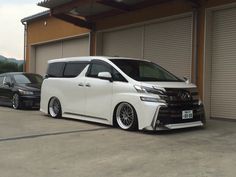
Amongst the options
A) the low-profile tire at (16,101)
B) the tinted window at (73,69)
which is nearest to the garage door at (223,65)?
the tinted window at (73,69)

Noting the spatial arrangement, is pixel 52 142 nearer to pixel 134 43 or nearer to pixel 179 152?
pixel 179 152

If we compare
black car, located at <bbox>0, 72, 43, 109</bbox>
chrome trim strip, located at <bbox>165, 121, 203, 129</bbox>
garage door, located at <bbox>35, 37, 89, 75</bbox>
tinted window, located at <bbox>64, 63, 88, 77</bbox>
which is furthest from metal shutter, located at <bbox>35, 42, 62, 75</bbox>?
chrome trim strip, located at <bbox>165, 121, 203, 129</bbox>

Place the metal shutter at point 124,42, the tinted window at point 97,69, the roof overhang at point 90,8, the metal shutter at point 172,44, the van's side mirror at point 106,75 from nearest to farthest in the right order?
the van's side mirror at point 106,75 → the tinted window at point 97,69 → the metal shutter at point 172,44 → the roof overhang at point 90,8 → the metal shutter at point 124,42

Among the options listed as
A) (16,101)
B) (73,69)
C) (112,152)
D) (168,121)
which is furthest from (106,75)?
(16,101)

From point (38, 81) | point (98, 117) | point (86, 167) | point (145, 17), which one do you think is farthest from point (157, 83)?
point (38, 81)

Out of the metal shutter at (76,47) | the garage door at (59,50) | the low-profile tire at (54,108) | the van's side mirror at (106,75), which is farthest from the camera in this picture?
the garage door at (59,50)

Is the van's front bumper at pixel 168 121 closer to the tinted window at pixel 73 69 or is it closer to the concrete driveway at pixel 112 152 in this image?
the concrete driveway at pixel 112 152

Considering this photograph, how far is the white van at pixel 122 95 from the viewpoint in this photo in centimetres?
969

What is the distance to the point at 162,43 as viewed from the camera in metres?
14.9

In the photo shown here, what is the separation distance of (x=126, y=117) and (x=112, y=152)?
259 cm

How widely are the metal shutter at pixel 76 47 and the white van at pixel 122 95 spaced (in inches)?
246

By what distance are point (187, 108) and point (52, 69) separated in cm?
500

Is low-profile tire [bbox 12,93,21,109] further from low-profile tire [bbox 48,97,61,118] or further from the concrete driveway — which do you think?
the concrete driveway

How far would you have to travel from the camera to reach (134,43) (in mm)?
16250
